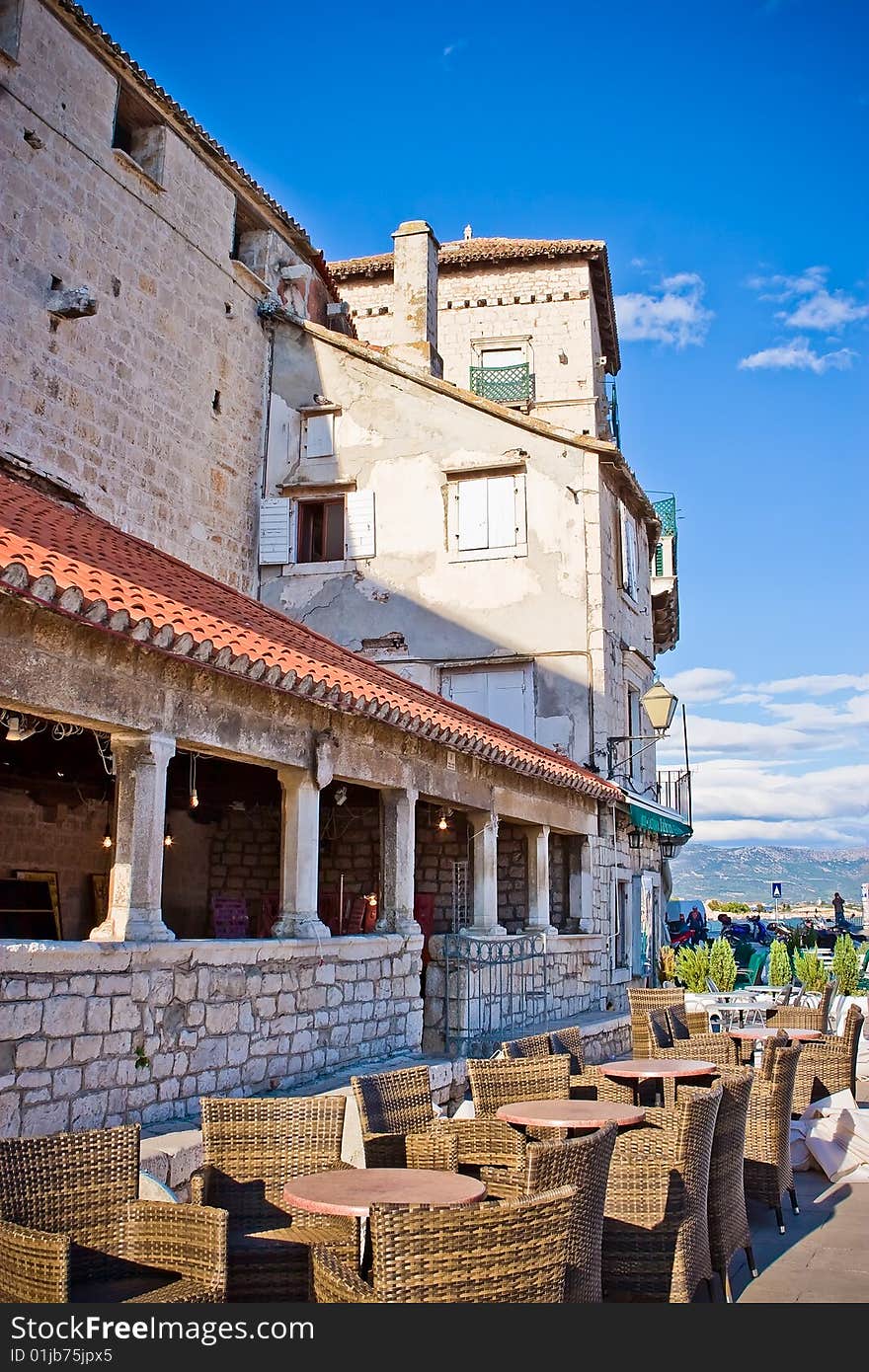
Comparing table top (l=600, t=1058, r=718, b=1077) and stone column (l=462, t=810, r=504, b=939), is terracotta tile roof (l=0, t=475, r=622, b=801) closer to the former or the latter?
stone column (l=462, t=810, r=504, b=939)

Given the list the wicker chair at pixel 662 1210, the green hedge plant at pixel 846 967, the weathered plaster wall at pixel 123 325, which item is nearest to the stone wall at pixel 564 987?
the green hedge plant at pixel 846 967

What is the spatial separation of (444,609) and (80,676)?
35.8 feet

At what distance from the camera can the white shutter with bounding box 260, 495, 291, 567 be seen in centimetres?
1773

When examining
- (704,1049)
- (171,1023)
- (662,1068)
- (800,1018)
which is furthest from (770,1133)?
(800,1018)

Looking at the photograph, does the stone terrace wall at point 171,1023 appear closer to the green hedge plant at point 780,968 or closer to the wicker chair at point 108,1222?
the wicker chair at point 108,1222

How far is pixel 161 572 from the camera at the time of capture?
8930mm

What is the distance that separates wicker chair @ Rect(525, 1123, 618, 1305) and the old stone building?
119 inches

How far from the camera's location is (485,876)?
12125 millimetres

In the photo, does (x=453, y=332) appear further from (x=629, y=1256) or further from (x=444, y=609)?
(x=629, y=1256)

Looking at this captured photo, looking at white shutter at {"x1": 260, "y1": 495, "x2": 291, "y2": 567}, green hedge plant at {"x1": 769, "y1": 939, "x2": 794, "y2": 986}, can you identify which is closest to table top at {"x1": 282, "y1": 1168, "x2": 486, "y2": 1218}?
green hedge plant at {"x1": 769, "y1": 939, "x2": 794, "y2": 986}

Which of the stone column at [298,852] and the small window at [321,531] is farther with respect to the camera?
the small window at [321,531]

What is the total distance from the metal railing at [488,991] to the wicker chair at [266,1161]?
514 cm

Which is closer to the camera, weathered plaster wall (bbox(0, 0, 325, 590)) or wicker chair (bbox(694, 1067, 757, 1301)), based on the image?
wicker chair (bbox(694, 1067, 757, 1301))

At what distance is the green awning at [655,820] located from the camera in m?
15.9
